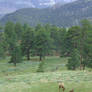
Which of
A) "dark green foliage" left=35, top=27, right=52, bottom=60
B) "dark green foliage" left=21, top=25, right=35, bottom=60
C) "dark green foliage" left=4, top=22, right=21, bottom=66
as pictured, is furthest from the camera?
"dark green foliage" left=21, top=25, right=35, bottom=60

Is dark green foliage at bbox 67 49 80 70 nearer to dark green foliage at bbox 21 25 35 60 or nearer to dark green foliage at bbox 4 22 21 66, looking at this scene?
dark green foliage at bbox 4 22 21 66

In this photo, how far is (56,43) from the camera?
81250 mm

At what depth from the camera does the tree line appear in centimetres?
4228

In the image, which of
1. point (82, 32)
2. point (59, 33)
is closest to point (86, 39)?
point (82, 32)

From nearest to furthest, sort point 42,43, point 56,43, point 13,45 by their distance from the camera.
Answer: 1. point 42,43
2. point 56,43
3. point 13,45

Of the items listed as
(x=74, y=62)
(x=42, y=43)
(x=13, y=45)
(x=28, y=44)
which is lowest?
(x=74, y=62)

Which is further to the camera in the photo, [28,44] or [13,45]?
[13,45]

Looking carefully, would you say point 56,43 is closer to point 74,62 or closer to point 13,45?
point 13,45

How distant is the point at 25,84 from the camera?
20531 millimetres

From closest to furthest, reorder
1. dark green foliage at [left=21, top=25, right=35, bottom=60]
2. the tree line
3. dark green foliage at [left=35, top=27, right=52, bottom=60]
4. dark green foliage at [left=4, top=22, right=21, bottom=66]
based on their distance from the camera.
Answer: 1. the tree line
2. dark green foliage at [left=4, top=22, right=21, bottom=66]
3. dark green foliage at [left=35, top=27, right=52, bottom=60]
4. dark green foliage at [left=21, top=25, right=35, bottom=60]

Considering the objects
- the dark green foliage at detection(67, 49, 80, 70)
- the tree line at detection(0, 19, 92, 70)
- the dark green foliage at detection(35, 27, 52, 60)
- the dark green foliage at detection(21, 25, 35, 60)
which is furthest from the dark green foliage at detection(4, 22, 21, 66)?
the dark green foliage at detection(67, 49, 80, 70)

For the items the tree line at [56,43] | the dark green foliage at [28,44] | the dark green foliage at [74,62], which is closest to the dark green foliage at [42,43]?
the tree line at [56,43]

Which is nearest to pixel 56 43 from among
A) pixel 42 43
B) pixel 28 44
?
pixel 28 44

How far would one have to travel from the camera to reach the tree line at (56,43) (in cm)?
4228
